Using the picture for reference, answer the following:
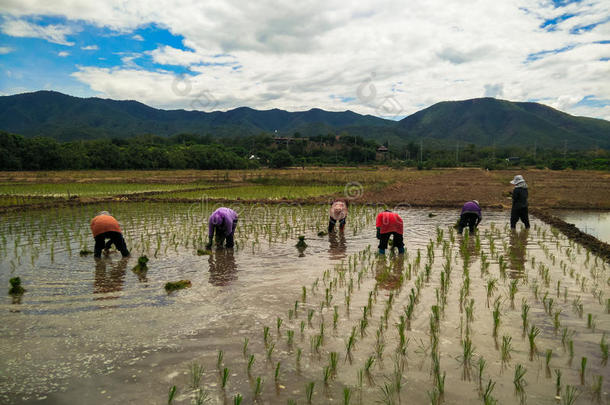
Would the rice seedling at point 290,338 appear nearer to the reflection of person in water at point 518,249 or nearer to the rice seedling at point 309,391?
the rice seedling at point 309,391

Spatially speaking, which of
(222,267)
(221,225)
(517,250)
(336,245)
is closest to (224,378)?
(222,267)

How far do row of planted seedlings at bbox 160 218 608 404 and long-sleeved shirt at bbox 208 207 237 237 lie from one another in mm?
2840

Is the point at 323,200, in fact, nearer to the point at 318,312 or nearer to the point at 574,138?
the point at 318,312

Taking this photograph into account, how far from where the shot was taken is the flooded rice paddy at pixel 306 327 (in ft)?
10.5

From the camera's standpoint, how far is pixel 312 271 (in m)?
6.75

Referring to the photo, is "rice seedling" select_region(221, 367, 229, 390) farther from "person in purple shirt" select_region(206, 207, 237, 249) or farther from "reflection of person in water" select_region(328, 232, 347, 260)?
"person in purple shirt" select_region(206, 207, 237, 249)

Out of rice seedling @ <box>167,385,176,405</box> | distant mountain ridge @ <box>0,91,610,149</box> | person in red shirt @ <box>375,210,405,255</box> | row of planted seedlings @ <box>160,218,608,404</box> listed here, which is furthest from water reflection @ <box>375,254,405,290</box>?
distant mountain ridge @ <box>0,91,610,149</box>

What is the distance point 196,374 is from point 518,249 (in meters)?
7.68

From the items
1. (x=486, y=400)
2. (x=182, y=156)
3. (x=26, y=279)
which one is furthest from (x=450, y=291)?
(x=182, y=156)

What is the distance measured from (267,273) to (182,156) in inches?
2142

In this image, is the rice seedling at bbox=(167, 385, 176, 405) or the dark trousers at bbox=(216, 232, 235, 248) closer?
the rice seedling at bbox=(167, 385, 176, 405)

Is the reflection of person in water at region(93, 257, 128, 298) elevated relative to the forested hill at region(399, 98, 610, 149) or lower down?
lower down

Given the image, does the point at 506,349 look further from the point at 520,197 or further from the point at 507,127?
the point at 507,127

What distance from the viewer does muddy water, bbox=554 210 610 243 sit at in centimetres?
1048
